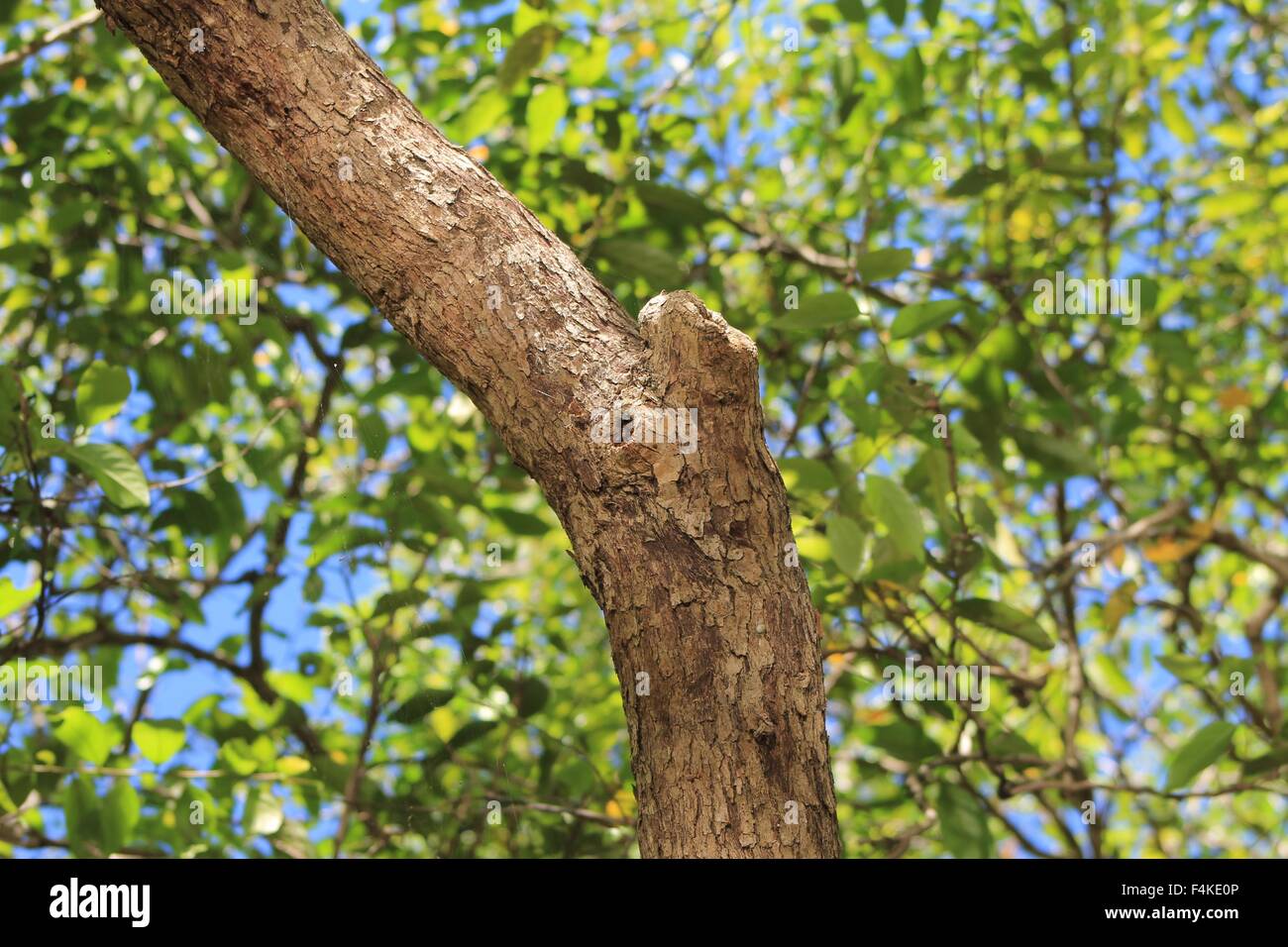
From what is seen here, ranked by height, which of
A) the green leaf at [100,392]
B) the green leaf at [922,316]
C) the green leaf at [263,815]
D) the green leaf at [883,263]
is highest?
the green leaf at [883,263]

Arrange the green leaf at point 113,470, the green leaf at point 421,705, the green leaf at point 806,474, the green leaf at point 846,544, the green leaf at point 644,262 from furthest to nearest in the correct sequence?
the green leaf at point 644,262
the green leaf at point 421,705
the green leaf at point 806,474
the green leaf at point 113,470
the green leaf at point 846,544

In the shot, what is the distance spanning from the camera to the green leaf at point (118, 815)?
2.23 meters

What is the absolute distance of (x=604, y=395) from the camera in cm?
136

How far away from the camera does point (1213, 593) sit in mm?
4895

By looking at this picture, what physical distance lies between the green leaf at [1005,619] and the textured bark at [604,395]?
3.78ft

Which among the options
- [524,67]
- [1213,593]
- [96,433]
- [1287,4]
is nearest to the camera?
[524,67]

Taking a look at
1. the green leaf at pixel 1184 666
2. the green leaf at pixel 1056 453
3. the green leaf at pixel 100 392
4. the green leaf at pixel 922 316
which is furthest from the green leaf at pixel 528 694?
the green leaf at pixel 1184 666

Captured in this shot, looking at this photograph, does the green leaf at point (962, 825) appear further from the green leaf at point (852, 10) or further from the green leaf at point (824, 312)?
the green leaf at point (852, 10)

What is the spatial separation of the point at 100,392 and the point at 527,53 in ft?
3.69

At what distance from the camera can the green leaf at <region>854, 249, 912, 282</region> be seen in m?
2.29

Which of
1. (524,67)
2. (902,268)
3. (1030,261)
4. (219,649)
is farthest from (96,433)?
(1030,261)

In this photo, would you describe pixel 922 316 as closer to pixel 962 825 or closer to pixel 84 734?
pixel 962 825
